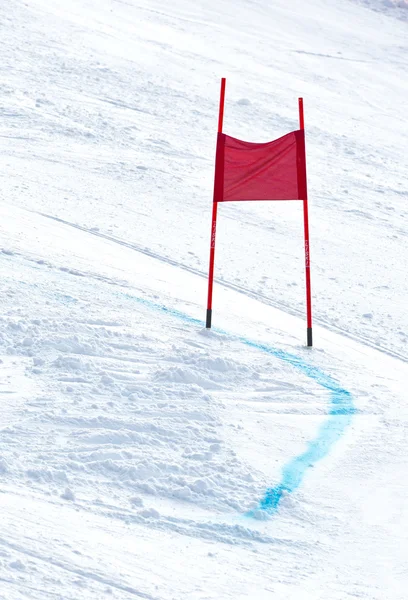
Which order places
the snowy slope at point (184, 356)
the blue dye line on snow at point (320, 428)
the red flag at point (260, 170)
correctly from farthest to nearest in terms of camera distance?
the red flag at point (260, 170), the blue dye line on snow at point (320, 428), the snowy slope at point (184, 356)

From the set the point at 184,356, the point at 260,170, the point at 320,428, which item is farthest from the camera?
the point at 260,170

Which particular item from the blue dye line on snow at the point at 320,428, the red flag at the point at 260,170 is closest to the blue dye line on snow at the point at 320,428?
the blue dye line on snow at the point at 320,428

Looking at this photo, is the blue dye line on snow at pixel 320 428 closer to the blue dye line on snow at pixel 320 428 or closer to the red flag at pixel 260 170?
the blue dye line on snow at pixel 320 428

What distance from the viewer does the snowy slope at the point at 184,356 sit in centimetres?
418

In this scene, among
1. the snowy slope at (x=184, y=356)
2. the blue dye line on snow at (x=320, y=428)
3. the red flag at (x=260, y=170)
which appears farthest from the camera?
the red flag at (x=260, y=170)

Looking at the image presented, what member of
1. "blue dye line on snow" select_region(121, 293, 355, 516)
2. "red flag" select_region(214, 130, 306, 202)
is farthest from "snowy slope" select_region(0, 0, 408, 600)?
"red flag" select_region(214, 130, 306, 202)

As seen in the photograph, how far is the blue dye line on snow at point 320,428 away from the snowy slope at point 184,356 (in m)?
0.02

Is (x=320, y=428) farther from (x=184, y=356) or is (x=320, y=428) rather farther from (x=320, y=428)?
(x=184, y=356)

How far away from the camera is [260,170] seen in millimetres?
7008

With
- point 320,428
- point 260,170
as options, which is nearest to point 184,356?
point 320,428

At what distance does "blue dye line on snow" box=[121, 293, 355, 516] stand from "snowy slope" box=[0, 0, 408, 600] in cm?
2

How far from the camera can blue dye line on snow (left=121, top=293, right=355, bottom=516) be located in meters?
4.88

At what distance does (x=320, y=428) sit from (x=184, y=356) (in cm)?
111

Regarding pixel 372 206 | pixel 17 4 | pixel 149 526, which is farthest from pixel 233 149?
pixel 17 4
